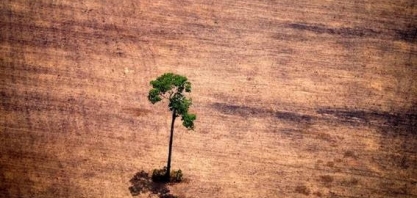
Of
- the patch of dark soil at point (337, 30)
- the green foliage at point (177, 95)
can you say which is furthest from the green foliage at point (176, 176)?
the patch of dark soil at point (337, 30)

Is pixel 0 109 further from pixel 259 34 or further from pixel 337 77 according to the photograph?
pixel 337 77

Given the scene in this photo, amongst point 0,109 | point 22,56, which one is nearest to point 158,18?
point 22,56

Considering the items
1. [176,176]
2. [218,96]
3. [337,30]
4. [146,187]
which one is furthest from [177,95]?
[337,30]

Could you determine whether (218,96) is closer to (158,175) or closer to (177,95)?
(158,175)

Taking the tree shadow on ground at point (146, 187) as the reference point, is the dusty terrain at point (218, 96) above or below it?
above

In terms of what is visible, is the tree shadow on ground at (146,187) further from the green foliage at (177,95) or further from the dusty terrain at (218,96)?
the green foliage at (177,95)

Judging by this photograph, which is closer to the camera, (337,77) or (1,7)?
(337,77)
